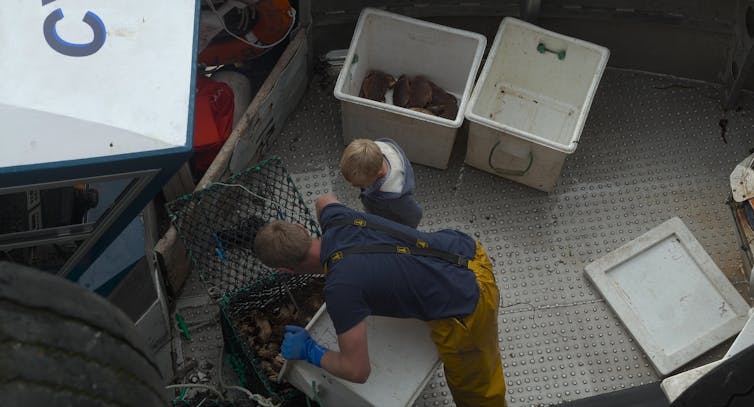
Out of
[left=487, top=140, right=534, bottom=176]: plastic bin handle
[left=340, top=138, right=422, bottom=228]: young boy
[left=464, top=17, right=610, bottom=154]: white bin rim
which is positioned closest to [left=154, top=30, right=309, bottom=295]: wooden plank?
[left=340, top=138, right=422, bottom=228]: young boy

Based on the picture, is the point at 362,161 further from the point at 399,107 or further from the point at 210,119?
the point at 210,119

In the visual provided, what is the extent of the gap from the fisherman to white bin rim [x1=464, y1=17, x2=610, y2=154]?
782mm

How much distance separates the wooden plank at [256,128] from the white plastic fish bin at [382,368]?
2.45 ft

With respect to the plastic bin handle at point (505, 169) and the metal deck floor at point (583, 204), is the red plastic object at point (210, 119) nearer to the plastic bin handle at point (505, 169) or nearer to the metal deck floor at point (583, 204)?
the metal deck floor at point (583, 204)

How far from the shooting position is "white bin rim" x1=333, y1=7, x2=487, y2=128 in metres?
3.45

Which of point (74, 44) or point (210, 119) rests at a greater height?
point (74, 44)

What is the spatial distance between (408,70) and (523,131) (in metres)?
0.64

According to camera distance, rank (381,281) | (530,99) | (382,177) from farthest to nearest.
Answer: (530,99), (382,177), (381,281)

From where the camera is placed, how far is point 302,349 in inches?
108

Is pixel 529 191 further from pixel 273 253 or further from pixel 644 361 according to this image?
pixel 273 253

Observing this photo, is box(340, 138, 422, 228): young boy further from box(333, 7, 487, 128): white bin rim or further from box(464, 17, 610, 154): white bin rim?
box(464, 17, 610, 154): white bin rim

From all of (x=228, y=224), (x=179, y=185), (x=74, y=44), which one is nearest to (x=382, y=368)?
(x=228, y=224)

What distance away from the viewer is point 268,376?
10.0ft

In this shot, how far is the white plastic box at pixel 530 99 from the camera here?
139 inches
